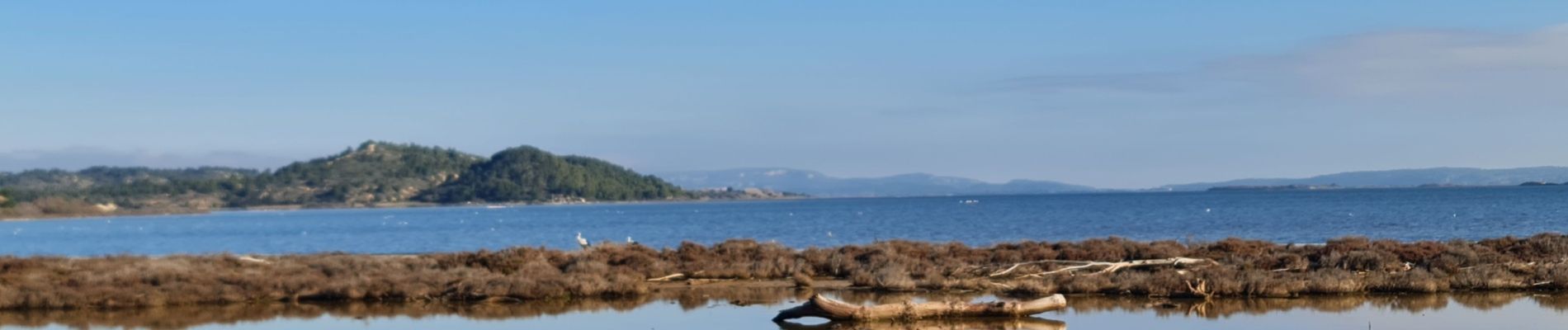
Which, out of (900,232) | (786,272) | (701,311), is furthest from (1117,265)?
(900,232)

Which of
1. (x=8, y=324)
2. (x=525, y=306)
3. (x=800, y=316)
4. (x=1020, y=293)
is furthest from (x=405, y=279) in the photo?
(x=1020, y=293)

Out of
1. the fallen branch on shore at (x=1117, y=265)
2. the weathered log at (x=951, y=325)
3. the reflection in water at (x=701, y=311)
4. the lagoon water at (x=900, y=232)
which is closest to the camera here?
the weathered log at (x=951, y=325)

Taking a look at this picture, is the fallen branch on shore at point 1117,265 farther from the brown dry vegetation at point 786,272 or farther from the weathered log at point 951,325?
the weathered log at point 951,325

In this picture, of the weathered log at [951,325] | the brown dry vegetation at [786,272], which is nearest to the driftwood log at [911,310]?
the weathered log at [951,325]

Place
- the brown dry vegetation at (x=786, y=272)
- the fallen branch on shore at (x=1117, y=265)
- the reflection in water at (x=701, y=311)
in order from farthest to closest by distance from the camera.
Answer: the fallen branch on shore at (x=1117, y=265), the brown dry vegetation at (x=786, y=272), the reflection in water at (x=701, y=311)

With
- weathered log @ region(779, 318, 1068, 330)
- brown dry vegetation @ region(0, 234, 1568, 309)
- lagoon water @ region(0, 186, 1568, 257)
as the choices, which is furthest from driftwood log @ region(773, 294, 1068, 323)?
lagoon water @ region(0, 186, 1568, 257)

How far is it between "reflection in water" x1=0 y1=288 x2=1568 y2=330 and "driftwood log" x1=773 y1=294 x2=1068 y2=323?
0.16m

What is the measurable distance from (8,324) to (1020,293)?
15.7m

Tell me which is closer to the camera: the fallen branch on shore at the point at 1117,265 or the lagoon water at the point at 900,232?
the fallen branch on shore at the point at 1117,265

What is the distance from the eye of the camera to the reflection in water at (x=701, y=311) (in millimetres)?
22391

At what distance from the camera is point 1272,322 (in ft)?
69.3

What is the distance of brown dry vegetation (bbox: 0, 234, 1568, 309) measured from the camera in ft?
84.9

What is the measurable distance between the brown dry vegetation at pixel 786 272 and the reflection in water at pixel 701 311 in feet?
1.72

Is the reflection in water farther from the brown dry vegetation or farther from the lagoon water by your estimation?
the lagoon water
